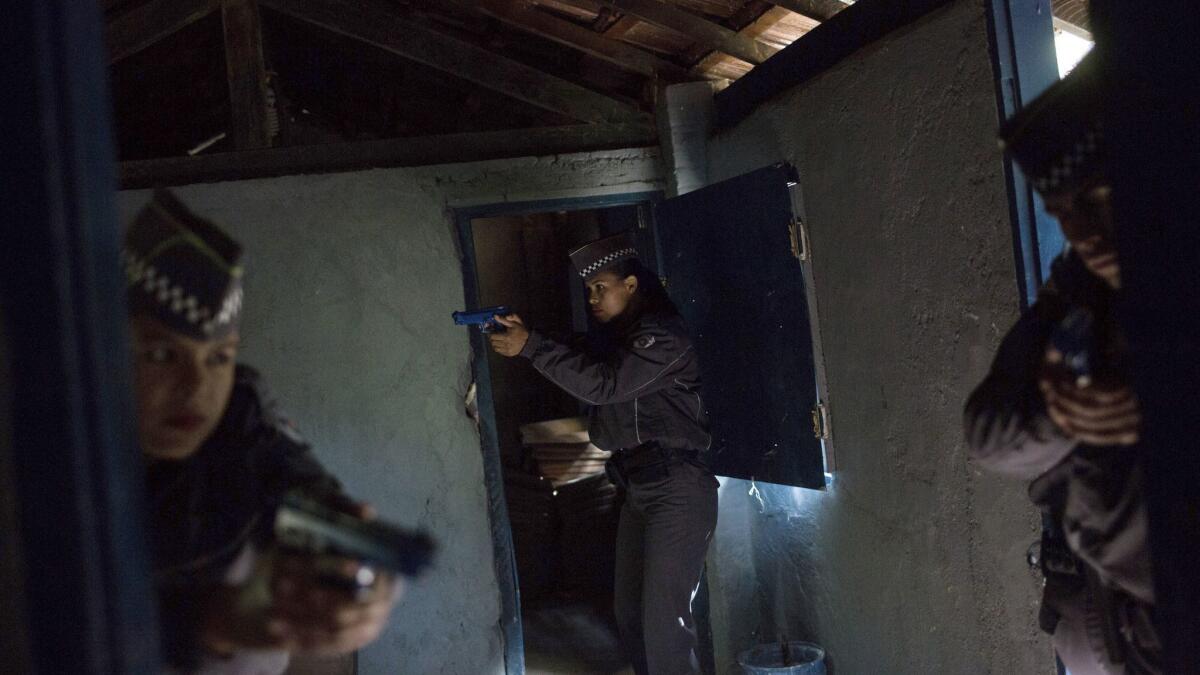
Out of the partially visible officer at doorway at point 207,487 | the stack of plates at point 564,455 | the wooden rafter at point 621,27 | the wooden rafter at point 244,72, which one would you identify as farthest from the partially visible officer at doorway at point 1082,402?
the stack of plates at point 564,455

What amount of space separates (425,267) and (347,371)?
0.62 metres

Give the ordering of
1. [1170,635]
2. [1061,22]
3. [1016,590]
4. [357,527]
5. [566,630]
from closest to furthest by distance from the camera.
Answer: [357,527] → [1170,635] → [1016,590] → [1061,22] → [566,630]

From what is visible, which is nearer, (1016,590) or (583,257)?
(1016,590)

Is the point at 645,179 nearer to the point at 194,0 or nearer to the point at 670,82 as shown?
the point at 670,82

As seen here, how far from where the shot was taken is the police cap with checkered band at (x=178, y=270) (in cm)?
134

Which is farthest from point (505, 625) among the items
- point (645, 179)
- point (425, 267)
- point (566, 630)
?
point (645, 179)

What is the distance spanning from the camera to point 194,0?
454 centimetres

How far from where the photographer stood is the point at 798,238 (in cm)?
370

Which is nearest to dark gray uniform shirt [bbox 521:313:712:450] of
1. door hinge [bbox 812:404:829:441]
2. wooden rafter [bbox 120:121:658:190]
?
door hinge [bbox 812:404:829:441]

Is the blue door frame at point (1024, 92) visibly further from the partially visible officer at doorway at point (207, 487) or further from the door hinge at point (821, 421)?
the partially visible officer at doorway at point (207, 487)

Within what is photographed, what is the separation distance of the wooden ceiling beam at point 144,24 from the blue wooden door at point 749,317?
2506 millimetres

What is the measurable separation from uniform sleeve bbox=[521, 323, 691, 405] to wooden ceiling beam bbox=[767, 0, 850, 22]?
1365mm

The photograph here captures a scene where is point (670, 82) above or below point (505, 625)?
above

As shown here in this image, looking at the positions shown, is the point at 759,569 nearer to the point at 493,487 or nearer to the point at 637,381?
the point at 493,487
